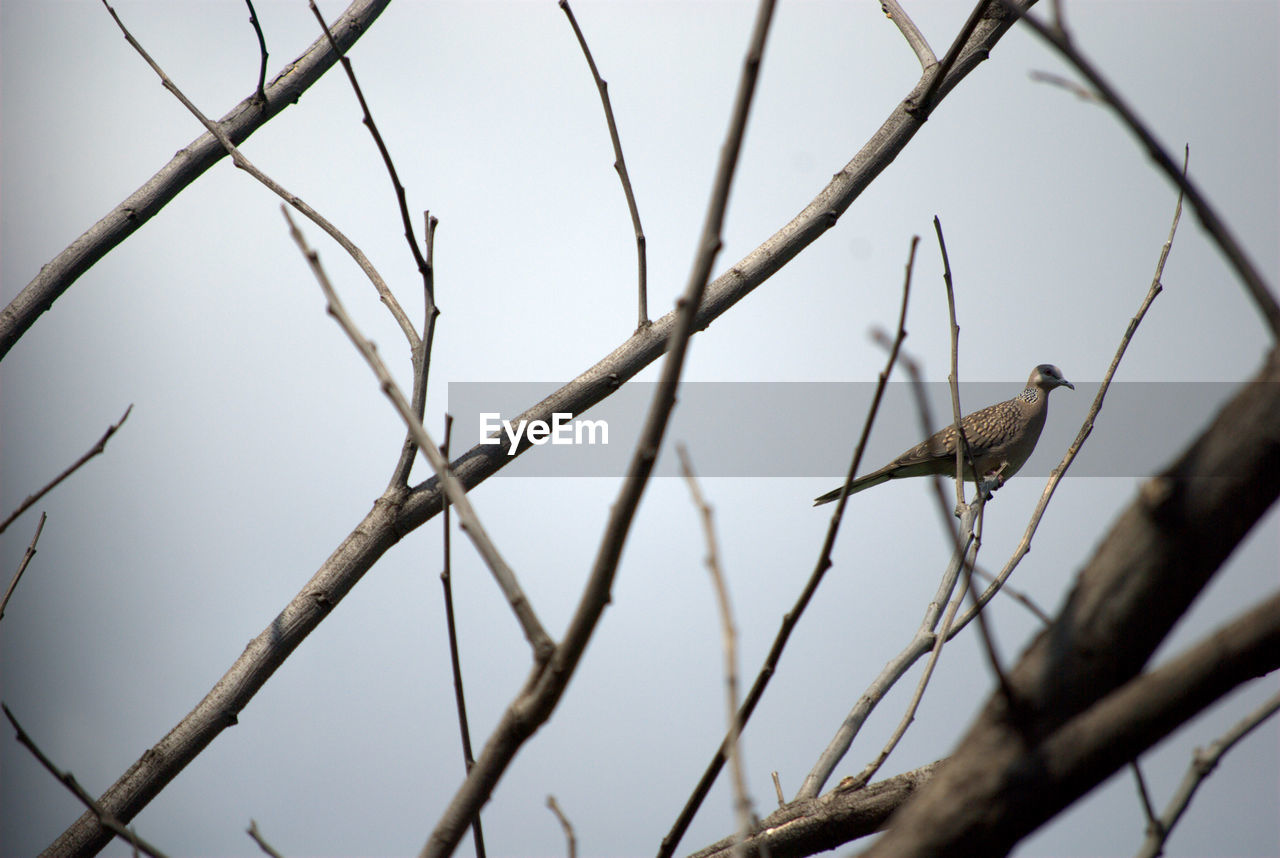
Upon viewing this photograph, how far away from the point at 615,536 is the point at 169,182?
168 cm

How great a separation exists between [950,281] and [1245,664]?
1.05m

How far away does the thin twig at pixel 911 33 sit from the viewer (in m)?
1.79

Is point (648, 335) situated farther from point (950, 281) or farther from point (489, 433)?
point (950, 281)

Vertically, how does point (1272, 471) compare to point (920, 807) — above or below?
above

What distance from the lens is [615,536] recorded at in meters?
0.62

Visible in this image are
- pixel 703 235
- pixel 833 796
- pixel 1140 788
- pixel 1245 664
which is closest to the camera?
pixel 1245 664

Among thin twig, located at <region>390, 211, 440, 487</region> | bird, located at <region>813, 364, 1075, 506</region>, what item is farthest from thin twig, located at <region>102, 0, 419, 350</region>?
bird, located at <region>813, 364, 1075, 506</region>

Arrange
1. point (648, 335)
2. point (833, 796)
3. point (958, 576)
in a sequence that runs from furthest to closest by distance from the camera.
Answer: point (648, 335) < point (958, 576) < point (833, 796)

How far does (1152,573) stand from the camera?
19.3 inches

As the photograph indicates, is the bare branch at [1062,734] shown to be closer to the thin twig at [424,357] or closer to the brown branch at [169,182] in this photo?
the thin twig at [424,357]

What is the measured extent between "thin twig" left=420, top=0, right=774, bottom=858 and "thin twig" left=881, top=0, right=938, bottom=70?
137 centimetres

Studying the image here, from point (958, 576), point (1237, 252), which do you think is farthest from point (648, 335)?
point (1237, 252)

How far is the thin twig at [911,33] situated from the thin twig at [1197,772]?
4.62ft

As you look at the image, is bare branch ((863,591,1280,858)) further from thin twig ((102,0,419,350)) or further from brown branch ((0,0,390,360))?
brown branch ((0,0,390,360))
